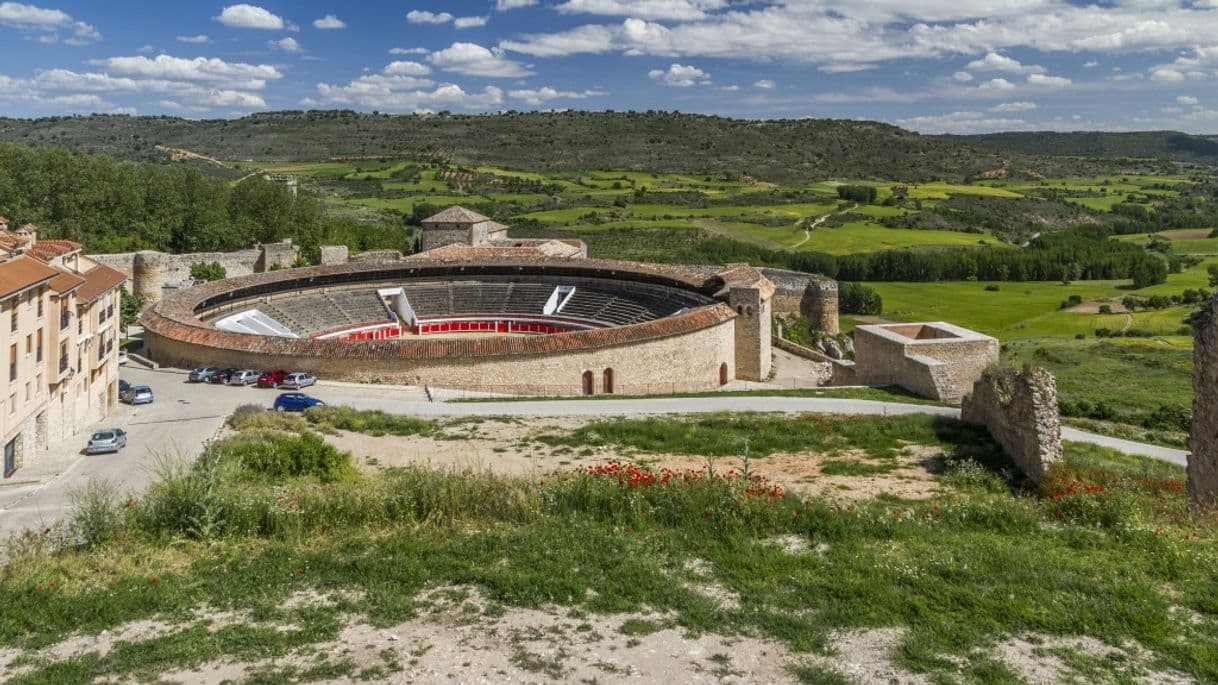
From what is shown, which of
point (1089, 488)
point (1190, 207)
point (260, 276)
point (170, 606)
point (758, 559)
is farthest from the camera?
point (1190, 207)

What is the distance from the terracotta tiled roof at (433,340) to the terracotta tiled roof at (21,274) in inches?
380

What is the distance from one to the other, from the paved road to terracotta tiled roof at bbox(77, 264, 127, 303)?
12.2 feet

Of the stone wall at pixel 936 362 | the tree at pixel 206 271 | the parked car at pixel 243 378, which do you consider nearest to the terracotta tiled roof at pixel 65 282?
the parked car at pixel 243 378

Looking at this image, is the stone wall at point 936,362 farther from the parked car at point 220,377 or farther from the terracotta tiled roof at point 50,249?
the terracotta tiled roof at point 50,249

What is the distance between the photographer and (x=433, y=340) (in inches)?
1209

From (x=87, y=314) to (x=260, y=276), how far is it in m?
18.1

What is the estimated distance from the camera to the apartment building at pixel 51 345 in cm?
1936

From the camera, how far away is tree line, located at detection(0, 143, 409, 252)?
49375mm

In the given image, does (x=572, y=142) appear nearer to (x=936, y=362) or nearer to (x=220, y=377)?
(x=220, y=377)

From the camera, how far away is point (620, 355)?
31.0 meters

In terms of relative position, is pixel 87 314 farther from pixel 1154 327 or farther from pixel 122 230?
pixel 1154 327

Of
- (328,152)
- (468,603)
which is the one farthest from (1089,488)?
(328,152)

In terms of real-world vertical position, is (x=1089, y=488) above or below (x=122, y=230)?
below

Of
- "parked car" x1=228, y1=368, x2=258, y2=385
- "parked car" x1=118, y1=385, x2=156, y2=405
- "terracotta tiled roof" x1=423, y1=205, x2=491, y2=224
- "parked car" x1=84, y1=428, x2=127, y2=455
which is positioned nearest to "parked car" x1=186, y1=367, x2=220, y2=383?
"parked car" x1=228, y1=368, x2=258, y2=385
